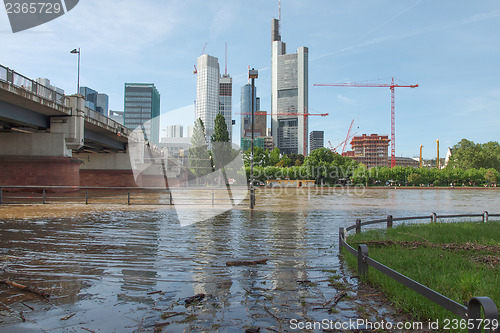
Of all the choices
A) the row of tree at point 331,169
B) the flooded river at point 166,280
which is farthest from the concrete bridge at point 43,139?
the row of tree at point 331,169

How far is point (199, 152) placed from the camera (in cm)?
8812

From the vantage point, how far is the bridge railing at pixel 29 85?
2117 centimetres

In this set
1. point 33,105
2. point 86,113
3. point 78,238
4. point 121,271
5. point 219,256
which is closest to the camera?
point 121,271

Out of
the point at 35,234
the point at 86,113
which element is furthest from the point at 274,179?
the point at 35,234

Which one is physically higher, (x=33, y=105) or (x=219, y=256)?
(x=33, y=105)

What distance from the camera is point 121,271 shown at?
686cm

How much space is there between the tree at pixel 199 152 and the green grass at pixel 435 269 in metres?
79.4

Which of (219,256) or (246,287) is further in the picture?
(219,256)

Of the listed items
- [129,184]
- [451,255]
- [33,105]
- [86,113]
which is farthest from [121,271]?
[129,184]

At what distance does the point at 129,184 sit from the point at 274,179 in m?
58.1

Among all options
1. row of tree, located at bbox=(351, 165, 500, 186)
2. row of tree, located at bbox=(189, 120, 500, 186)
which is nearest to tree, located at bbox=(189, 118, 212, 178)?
row of tree, located at bbox=(189, 120, 500, 186)

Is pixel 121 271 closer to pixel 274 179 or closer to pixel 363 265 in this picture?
pixel 363 265


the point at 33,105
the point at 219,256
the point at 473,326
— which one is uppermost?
the point at 33,105

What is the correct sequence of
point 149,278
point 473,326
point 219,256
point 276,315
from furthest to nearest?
point 219,256, point 149,278, point 276,315, point 473,326
